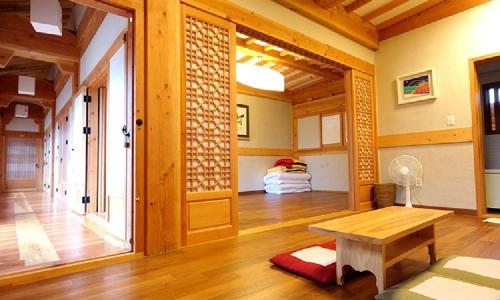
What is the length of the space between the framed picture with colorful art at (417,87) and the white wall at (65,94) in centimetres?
577

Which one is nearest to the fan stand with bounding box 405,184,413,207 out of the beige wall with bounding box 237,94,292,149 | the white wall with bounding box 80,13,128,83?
the beige wall with bounding box 237,94,292,149

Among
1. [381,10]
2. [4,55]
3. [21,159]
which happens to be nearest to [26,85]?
[4,55]

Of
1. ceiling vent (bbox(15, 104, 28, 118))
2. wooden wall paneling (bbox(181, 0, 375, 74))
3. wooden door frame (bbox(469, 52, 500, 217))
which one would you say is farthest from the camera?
ceiling vent (bbox(15, 104, 28, 118))

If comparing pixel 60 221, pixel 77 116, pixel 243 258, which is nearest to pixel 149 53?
pixel 243 258

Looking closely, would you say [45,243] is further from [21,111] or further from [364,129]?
[21,111]

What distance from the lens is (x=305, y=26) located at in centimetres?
355

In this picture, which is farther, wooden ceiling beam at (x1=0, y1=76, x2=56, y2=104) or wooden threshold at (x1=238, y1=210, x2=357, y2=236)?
wooden ceiling beam at (x1=0, y1=76, x2=56, y2=104)

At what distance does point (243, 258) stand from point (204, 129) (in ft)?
3.78

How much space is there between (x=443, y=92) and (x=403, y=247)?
3.15 m

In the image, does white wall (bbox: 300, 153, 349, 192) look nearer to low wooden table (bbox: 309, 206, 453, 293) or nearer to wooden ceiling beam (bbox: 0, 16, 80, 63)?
low wooden table (bbox: 309, 206, 453, 293)

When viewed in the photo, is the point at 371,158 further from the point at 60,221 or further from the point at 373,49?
the point at 60,221

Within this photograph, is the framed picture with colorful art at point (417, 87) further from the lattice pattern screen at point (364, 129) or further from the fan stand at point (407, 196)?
the fan stand at point (407, 196)

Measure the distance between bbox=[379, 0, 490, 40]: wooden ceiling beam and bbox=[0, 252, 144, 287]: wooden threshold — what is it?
464cm

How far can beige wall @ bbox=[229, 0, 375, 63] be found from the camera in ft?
9.89
